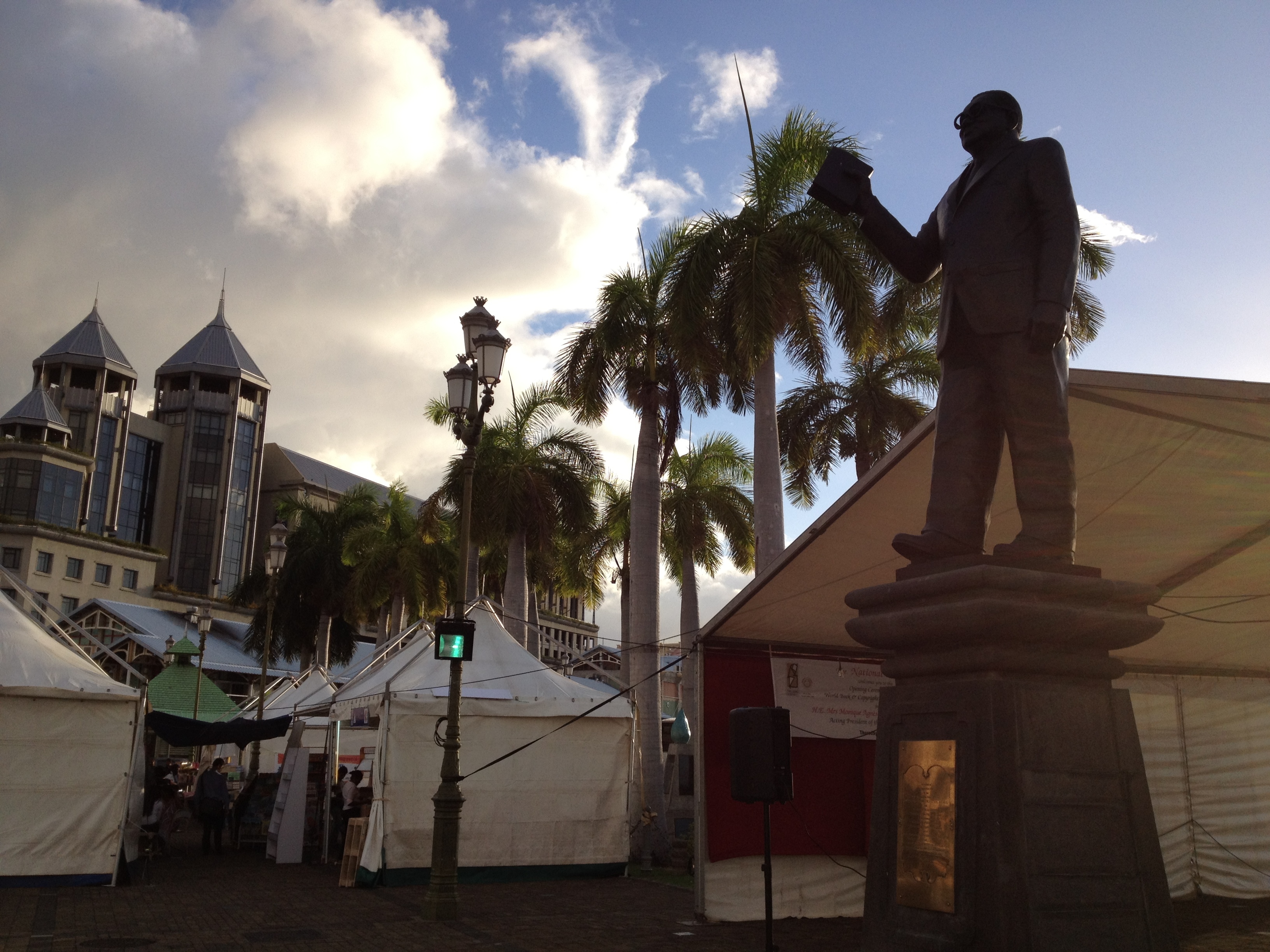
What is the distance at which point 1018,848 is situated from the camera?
4.58 m

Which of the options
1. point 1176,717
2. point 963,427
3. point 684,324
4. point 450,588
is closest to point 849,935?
point 1176,717

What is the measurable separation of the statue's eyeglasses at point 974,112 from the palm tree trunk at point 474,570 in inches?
1025

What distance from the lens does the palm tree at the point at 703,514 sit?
3159 cm

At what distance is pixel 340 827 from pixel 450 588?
71.0 ft

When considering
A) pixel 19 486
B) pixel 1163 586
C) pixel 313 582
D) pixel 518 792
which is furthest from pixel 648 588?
pixel 19 486

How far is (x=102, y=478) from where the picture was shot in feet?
266

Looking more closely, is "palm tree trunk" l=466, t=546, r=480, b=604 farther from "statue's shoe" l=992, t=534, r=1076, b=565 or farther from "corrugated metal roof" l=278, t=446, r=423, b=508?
"corrugated metal roof" l=278, t=446, r=423, b=508

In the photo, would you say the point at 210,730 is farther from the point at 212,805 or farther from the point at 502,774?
the point at 502,774

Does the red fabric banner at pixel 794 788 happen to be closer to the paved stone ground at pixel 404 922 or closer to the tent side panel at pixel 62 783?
the paved stone ground at pixel 404 922

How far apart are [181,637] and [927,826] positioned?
69951 mm

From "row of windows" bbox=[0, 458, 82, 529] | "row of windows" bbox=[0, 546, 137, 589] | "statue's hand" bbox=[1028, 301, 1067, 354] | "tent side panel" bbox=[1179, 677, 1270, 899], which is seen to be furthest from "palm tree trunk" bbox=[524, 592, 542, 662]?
"row of windows" bbox=[0, 458, 82, 529]

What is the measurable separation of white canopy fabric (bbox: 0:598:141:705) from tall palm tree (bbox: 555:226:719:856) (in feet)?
30.7

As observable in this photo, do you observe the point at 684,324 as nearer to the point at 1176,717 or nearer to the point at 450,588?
the point at 1176,717

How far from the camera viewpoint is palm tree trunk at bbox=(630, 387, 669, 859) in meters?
20.3
